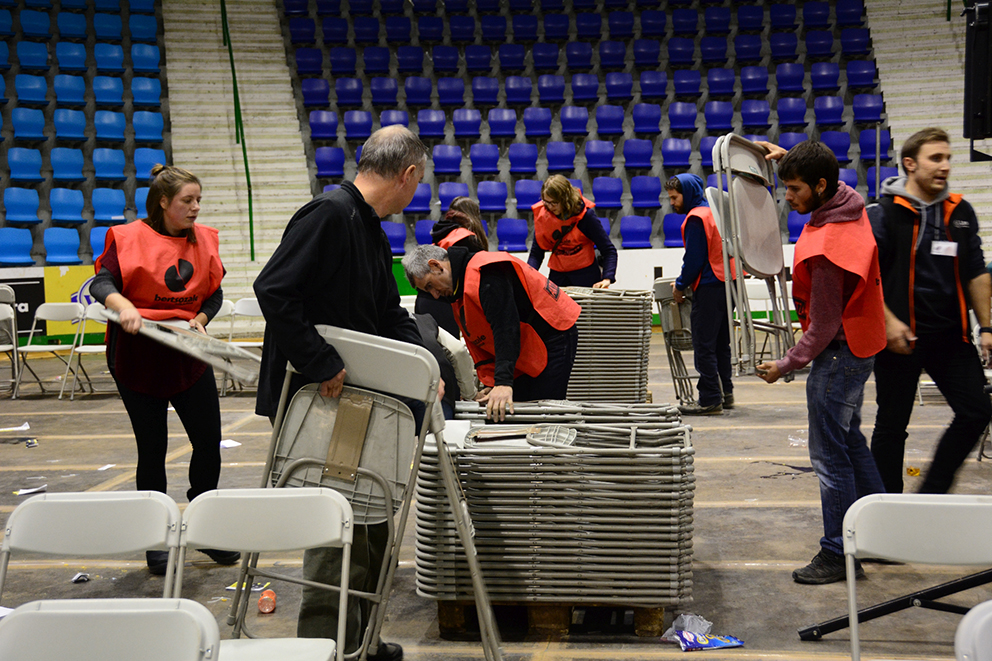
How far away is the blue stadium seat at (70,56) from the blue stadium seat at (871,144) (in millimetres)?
12453

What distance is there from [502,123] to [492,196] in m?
1.48

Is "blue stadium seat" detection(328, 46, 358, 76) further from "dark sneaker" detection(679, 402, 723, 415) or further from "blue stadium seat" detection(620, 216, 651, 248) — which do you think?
"dark sneaker" detection(679, 402, 723, 415)

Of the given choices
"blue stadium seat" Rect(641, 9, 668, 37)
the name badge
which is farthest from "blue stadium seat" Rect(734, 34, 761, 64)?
the name badge

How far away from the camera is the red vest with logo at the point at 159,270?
3.48 metres

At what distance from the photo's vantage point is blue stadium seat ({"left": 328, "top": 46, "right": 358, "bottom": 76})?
45.1ft

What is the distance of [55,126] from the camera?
1260cm

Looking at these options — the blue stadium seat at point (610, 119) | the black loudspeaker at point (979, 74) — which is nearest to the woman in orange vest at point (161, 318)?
the black loudspeaker at point (979, 74)

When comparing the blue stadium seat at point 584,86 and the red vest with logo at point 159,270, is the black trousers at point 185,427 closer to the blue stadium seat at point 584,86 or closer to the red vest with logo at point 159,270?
the red vest with logo at point 159,270

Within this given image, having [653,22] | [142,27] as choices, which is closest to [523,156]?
[653,22]

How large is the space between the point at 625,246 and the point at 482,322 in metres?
8.87

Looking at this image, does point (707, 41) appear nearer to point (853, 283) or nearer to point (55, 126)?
point (55, 126)

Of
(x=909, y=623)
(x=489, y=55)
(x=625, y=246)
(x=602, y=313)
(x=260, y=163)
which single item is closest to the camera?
(x=909, y=623)

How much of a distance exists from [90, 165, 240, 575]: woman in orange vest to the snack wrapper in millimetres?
2029

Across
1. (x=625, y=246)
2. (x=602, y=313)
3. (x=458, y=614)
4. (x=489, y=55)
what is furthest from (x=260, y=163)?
(x=458, y=614)
